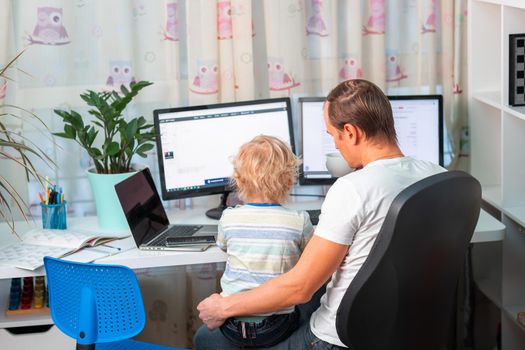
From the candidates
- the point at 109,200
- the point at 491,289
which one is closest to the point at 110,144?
the point at 109,200

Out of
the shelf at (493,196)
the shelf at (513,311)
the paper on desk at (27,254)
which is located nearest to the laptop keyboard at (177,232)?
the paper on desk at (27,254)

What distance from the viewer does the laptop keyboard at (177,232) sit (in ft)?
8.33

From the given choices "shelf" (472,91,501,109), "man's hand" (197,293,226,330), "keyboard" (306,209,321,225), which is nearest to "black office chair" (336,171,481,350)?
"man's hand" (197,293,226,330)

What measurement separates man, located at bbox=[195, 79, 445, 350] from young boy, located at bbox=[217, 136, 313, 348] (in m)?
0.06

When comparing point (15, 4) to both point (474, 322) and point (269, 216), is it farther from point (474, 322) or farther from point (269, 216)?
point (474, 322)

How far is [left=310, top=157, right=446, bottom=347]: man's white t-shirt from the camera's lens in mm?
1831

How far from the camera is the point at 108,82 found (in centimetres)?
293

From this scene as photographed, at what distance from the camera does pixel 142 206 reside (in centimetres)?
260

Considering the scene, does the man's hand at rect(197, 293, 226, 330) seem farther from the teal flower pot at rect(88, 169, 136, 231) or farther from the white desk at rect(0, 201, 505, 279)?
the teal flower pot at rect(88, 169, 136, 231)

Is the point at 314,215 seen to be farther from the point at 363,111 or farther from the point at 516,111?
the point at 363,111

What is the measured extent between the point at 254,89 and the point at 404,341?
1.39 meters

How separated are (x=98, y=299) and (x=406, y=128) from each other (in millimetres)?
1273

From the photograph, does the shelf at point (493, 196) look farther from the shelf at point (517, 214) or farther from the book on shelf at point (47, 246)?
the book on shelf at point (47, 246)

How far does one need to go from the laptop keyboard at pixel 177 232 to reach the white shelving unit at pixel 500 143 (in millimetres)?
1029
